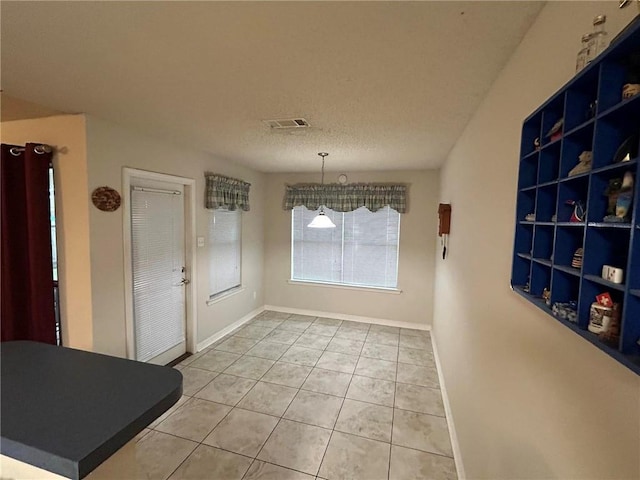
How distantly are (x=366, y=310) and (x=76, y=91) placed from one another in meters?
4.45

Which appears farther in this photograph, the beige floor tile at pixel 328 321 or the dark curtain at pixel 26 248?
the beige floor tile at pixel 328 321

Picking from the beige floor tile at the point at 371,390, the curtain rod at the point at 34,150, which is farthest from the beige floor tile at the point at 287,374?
the curtain rod at the point at 34,150

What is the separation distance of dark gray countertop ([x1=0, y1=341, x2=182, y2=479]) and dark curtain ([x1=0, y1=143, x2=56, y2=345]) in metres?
1.60

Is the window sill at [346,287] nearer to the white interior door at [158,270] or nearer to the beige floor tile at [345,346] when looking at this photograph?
the beige floor tile at [345,346]

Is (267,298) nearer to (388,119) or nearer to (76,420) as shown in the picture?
(388,119)

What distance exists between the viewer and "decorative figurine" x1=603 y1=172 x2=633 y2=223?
55 centimetres

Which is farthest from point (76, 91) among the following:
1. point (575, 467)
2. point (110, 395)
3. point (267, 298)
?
point (267, 298)

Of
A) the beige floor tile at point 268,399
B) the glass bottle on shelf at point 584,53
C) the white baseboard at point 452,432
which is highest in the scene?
the glass bottle on shelf at point 584,53

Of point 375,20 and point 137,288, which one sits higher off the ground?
point 375,20

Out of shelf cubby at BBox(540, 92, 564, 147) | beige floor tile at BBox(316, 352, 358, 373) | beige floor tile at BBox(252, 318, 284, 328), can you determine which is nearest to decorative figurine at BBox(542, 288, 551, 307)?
shelf cubby at BBox(540, 92, 564, 147)

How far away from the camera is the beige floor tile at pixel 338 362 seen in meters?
3.50

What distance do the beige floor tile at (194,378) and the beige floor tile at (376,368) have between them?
1.64m

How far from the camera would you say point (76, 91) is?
196cm

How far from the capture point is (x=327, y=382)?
10.5ft
